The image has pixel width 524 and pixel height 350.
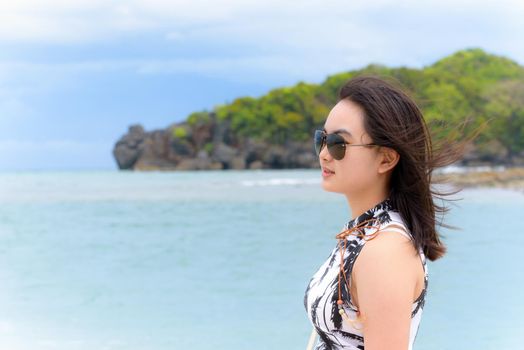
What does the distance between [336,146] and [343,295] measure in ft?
0.86

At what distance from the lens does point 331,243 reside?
39.9ft

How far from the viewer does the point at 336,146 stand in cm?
121

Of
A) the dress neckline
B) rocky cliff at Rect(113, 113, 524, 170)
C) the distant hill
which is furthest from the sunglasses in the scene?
rocky cliff at Rect(113, 113, 524, 170)

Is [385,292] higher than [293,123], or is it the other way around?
[293,123]

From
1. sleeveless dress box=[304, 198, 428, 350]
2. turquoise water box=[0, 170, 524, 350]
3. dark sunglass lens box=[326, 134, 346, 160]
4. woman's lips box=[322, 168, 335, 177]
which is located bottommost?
turquoise water box=[0, 170, 524, 350]

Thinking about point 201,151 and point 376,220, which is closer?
point 376,220

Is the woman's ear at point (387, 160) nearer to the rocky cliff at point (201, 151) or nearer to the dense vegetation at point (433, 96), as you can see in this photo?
the dense vegetation at point (433, 96)

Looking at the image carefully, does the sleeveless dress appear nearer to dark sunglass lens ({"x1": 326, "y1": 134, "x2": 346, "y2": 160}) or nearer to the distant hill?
dark sunglass lens ({"x1": 326, "y1": 134, "x2": 346, "y2": 160})

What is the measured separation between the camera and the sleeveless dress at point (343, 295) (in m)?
1.14

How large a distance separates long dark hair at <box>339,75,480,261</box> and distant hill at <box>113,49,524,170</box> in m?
52.4

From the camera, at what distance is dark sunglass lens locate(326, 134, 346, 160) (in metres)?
1.21

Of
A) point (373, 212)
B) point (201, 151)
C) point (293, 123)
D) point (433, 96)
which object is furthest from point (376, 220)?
point (201, 151)

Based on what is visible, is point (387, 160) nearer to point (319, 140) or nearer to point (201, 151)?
point (319, 140)

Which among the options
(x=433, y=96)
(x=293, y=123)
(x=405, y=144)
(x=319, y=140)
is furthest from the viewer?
(x=293, y=123)
